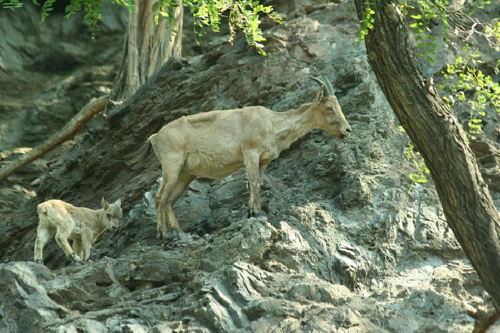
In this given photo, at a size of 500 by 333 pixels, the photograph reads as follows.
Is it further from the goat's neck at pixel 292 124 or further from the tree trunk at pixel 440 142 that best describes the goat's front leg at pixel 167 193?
the tree trunk at pixel 440 142

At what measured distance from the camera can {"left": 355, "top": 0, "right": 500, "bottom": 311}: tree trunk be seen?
9.27 metres

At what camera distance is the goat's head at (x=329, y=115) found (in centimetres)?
1464

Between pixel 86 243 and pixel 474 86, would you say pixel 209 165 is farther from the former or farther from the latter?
pixel 474 86

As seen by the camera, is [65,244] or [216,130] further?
[216,130]

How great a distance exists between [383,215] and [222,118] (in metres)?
3.27

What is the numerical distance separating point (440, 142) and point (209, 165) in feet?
19.1

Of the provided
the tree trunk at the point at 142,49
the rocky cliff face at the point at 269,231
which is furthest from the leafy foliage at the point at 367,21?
the tree trunk at the point at 142,49

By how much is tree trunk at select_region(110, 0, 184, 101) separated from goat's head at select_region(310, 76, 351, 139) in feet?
29.3

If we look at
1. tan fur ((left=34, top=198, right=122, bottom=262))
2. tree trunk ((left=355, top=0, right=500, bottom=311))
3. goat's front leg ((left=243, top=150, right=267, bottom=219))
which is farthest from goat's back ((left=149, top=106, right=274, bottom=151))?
tree trunk ((left=355, top=0, right=500, bottom=311))

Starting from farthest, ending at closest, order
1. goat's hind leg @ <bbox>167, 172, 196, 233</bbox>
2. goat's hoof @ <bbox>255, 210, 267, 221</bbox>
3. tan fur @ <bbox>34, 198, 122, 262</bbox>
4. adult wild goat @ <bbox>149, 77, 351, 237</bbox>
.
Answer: goat's hind leg @ <bbox>167, 172, 196, 233</bbox>
adult wild goat @ <bbox>149, 77, 351, 237</bbox>
tan fur @ <bbox>34, 198, 122, 262</bbox>
goat's hoof @ <bbox>255, 210, 267, 221</bbox>

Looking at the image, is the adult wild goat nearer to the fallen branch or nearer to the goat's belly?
the goat's belly

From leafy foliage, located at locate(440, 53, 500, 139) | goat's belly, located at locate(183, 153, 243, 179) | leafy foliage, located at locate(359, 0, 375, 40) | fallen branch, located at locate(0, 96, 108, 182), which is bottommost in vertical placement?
fallen branch, located at locate(0, 96, 108, 182)

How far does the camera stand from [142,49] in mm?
22844

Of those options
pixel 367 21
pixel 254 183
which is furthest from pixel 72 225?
pixel 367 21
